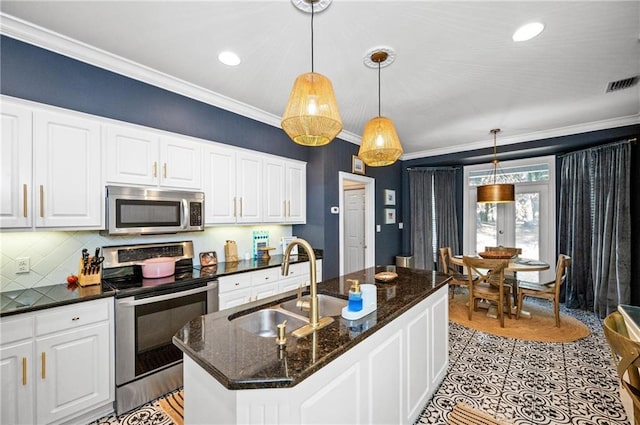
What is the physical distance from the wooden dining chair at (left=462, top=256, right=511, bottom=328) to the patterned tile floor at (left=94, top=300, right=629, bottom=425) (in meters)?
0.52

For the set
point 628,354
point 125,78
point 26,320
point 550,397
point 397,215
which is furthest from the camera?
point 397,215

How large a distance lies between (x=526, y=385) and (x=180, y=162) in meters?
3.64

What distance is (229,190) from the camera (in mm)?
3064

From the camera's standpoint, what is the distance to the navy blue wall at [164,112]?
2016 millimetres

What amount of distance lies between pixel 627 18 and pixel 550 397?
2783 millimetres

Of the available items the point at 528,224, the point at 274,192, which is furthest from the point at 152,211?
the point at 528,224

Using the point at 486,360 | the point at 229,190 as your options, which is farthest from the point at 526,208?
the point at 229,190

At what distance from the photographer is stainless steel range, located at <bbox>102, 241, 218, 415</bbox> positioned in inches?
79.1

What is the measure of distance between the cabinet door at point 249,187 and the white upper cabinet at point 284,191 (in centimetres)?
10

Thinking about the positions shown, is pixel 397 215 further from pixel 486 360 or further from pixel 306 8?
pixel 306 8

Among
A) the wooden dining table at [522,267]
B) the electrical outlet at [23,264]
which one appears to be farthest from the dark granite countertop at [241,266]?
the wooden dining table at [522,267]

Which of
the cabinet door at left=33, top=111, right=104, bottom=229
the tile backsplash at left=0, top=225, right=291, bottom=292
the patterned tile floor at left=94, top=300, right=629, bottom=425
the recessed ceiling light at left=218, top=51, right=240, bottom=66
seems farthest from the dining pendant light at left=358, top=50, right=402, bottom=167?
the tile backsplash at left=0, top=225, right=291, bottom=292

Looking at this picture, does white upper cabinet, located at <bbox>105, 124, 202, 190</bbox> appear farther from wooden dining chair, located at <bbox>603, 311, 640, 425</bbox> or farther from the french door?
the french door

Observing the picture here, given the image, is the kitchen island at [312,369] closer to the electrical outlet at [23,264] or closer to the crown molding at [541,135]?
the electrical outlet at [23,264]
